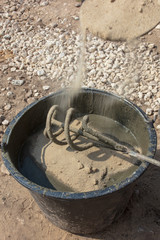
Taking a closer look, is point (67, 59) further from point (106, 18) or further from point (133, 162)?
point (133, 162)

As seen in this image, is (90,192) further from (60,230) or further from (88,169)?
(60,230)

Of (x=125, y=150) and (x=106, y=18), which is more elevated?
(x=106, y=18)

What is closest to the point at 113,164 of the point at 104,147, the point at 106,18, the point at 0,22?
the point at 104,147

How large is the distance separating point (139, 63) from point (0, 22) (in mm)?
2490

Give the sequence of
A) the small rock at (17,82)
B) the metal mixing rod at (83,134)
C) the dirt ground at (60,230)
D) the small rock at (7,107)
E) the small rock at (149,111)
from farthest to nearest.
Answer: the small rock at (17,82) → the small rock at (7,107) → the small rock at (149,111) → the dirt ground at (60,230) → the metal mixing rod at (83,134)

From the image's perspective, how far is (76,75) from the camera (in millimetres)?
3398

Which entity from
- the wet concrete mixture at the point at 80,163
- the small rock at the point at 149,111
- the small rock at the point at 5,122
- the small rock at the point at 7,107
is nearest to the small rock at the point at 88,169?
the wet concrete mixture at the point at 80,163

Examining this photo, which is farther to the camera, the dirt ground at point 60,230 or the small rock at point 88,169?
the dirt ground at point 60,230

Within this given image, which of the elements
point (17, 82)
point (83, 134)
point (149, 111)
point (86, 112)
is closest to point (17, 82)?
point (17, 82)

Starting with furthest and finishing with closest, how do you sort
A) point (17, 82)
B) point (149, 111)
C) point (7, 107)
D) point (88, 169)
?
point (17, 82) → point (7, 107) → point (149, 111) → point (88, 169)

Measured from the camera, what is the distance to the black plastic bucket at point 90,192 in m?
1.56

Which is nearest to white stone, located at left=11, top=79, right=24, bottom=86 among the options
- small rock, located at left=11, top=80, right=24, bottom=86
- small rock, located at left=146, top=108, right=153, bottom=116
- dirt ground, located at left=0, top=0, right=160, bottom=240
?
small rock, located at left=11, top=80, right=24, bottom=86

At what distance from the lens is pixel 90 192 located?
59.8 inches

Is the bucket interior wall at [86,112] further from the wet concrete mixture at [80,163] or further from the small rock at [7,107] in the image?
the small rock at [7,107]
